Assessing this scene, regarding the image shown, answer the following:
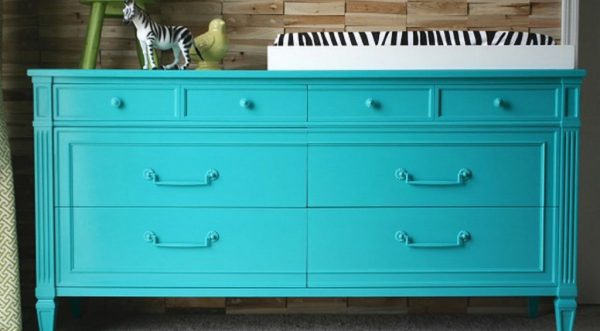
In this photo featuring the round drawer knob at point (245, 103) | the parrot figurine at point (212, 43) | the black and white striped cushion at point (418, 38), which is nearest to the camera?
the round drawer knob at point (245, 103)

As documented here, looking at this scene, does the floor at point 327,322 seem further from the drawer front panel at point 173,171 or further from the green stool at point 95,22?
the green stool at point 95,22

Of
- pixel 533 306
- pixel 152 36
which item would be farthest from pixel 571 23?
pixel 152 36

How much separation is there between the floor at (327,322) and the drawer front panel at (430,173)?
0.55 m

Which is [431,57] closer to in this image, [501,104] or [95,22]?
[501,104]

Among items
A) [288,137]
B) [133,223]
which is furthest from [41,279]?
[288,137]

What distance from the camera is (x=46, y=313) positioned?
7.68 feet

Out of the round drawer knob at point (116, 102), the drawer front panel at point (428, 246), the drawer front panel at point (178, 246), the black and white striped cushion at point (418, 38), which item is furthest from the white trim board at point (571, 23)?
the round drawer knob at point (116, 102)

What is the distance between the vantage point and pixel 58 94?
2.31 meters

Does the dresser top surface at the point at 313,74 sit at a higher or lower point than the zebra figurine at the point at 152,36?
lower

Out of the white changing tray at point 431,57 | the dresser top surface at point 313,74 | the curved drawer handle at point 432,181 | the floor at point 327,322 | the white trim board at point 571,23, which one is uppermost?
the white trim board at point 571,23

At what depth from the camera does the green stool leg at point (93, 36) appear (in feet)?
8.36

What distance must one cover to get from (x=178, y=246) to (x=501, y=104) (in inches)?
42.1

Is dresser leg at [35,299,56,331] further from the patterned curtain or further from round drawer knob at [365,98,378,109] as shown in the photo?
round drawer knob at [365,98,378,109]

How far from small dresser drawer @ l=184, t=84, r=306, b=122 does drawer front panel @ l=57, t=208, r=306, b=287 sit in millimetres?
287
